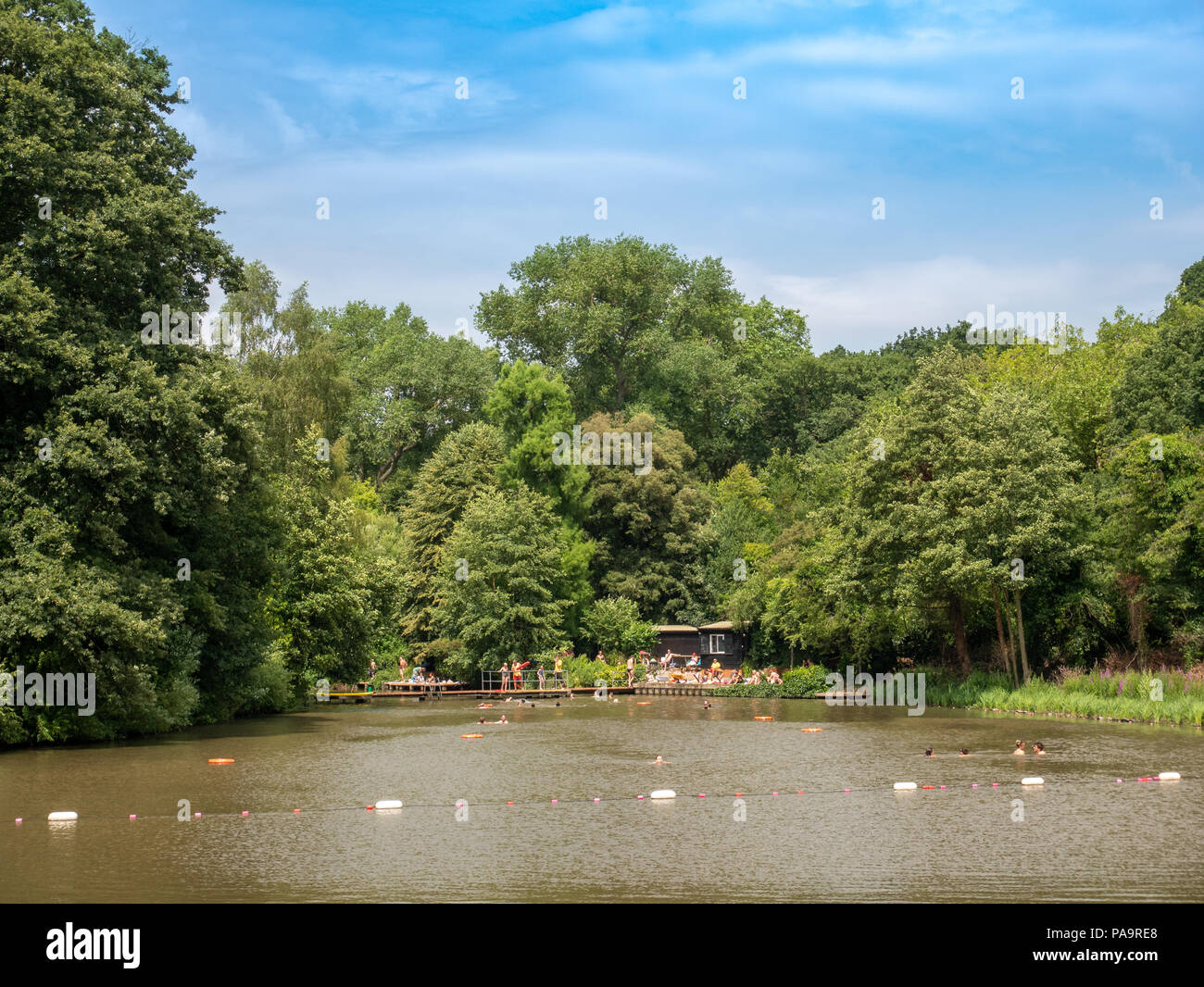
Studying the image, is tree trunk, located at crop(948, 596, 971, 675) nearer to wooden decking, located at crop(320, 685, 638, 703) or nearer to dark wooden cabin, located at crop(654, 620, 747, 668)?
dark wooden cabin, located at crop(654, 620, 747, 668)

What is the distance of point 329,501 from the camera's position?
48.6 m

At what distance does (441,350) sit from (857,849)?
70.8 m

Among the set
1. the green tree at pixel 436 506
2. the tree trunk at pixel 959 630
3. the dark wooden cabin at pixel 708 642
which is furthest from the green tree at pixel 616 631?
the tree trunk at pixel 959 630

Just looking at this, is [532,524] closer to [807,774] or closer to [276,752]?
[276,752]

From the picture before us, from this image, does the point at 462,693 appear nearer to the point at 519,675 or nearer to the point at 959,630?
the point at 519,675

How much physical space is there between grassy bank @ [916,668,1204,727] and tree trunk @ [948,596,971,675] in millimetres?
770

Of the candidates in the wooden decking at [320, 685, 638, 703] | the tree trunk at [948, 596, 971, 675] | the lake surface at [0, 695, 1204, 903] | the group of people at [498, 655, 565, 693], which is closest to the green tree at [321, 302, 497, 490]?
the wooden decking at [320, 685, 638, 703]

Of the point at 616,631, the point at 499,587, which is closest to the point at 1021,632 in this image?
the point at 499,587

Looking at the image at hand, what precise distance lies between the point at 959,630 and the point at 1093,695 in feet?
27.0

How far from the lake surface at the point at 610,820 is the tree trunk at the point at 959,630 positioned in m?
10.5

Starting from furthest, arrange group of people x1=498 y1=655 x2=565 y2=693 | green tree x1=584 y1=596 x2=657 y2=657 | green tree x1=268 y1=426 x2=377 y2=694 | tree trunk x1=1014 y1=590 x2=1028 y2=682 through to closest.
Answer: green tree x1=584 y1=596 x2=657 y2=657
group of people x1=498 y1=655 x2=565 y2=693
green tree x1=268 y1=426 x2=377 y2=694
tree trunk x1=1014 y1=590 x2=1028 y2=682

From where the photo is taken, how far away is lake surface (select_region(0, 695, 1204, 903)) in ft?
51.8

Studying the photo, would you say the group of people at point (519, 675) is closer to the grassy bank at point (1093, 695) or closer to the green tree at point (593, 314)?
the grassy bank at point (1093, 695)

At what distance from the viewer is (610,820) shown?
21344 mm
